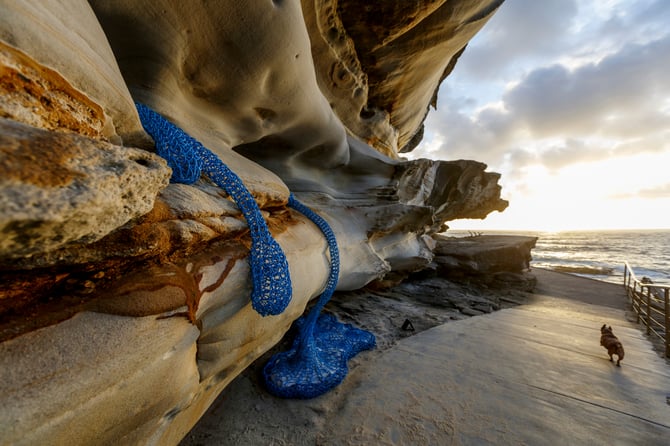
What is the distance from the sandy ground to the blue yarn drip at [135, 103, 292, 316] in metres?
1.17

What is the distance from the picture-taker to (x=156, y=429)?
1.14 meters

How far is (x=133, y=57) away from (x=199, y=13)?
543mm

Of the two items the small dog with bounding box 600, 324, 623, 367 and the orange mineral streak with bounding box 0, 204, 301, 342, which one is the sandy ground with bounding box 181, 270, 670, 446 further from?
the orange mineral streak with bounding box 0, 204, 301, 342

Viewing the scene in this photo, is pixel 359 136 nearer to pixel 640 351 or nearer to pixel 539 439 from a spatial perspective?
pixel 539 439

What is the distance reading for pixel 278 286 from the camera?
4.61 feet

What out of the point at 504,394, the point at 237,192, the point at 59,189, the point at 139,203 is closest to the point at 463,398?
the point at 504,394

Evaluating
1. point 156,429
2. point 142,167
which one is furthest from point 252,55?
point 156,429

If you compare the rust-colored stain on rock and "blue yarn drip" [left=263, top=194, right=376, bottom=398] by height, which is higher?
the rust-colored stain on rock

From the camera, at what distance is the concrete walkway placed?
6.02 feet

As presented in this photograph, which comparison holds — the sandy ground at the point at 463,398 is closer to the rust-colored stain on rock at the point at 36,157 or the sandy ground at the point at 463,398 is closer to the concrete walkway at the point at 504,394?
the concrete walkway at the point at 504,394

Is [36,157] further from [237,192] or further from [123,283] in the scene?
[237,192]

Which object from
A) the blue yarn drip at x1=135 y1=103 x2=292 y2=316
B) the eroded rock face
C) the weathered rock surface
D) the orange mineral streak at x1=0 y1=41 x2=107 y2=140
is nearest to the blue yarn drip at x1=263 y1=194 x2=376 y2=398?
the eroded rock face

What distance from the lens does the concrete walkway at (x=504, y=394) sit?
183cm

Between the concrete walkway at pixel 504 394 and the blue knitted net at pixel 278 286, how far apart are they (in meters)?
0.32
